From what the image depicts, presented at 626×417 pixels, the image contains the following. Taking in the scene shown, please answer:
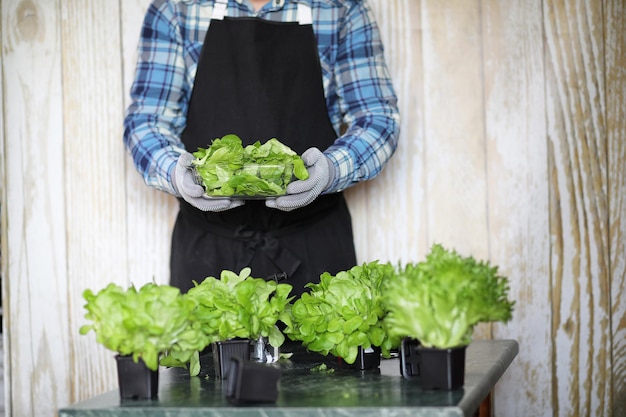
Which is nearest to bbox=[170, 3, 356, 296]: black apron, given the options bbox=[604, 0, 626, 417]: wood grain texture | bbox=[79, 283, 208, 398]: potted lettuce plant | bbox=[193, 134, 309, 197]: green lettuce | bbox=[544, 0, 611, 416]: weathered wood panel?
bbox=[193, 134, 309, 197]: green lettuce

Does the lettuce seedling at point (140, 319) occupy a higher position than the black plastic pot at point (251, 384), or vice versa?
the lettuce seedling at point (140, 319)

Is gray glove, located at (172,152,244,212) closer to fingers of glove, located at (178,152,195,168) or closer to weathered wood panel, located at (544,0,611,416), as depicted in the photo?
fingers of glove, located at (178,152,195,168)

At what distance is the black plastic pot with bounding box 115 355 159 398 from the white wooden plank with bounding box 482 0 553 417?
1.38 metres

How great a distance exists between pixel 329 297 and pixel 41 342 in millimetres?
1383

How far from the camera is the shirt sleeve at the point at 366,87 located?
2.23 metres

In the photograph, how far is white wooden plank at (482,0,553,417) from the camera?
2430mm

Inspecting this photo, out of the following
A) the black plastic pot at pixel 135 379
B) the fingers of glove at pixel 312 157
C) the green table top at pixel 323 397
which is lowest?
the green table top at pixel 323 397

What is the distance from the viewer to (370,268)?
1.57 m

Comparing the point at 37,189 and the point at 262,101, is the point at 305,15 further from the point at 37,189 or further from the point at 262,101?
the point at 37,189

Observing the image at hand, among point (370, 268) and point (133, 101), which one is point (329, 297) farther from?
point (133, 101)

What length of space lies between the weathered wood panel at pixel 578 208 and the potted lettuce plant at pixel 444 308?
3.94 feet

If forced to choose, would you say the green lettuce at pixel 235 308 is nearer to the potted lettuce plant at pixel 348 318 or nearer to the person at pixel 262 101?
the potted lettuce plant at pixel 348 318

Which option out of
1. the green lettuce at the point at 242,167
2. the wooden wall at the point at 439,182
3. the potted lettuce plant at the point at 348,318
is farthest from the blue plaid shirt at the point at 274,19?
the potted lettuce plant at the point at 348,318

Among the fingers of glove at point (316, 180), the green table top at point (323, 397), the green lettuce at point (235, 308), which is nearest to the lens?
the green table top at point (323, 397)
